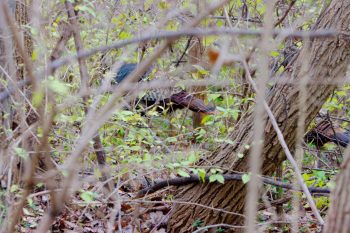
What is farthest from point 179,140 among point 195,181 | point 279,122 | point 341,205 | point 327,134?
point 341,205

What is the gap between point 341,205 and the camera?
1.57m

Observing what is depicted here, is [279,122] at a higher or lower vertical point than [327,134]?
higher

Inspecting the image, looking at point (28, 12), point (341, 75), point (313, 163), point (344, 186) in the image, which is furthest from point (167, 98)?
point (344, 186)

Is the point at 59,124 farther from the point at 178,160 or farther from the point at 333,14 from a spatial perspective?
the point at 333,14

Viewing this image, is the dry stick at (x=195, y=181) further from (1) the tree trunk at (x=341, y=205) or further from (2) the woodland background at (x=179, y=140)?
(1) the tree trunk at (x=341, y=205)

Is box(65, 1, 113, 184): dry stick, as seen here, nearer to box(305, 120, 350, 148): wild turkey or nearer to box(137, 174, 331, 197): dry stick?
box(137, 174, 331, 197): dry stick

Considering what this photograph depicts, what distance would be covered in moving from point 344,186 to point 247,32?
56cm

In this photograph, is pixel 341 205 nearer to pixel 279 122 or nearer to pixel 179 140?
pixel 279 122

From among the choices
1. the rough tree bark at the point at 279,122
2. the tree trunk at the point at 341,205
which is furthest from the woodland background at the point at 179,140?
the tree trunk at the point at 341,205

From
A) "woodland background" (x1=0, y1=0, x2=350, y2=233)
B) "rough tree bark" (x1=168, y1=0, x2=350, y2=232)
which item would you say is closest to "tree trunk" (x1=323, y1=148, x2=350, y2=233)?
"woodland background" (x1=0, y1=0, x2=350, y2=233)

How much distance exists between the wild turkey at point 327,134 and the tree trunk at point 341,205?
3.60 metres

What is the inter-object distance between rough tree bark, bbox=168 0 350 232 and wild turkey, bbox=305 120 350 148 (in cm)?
129

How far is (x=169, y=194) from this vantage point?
4586 mm

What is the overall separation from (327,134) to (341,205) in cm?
376
